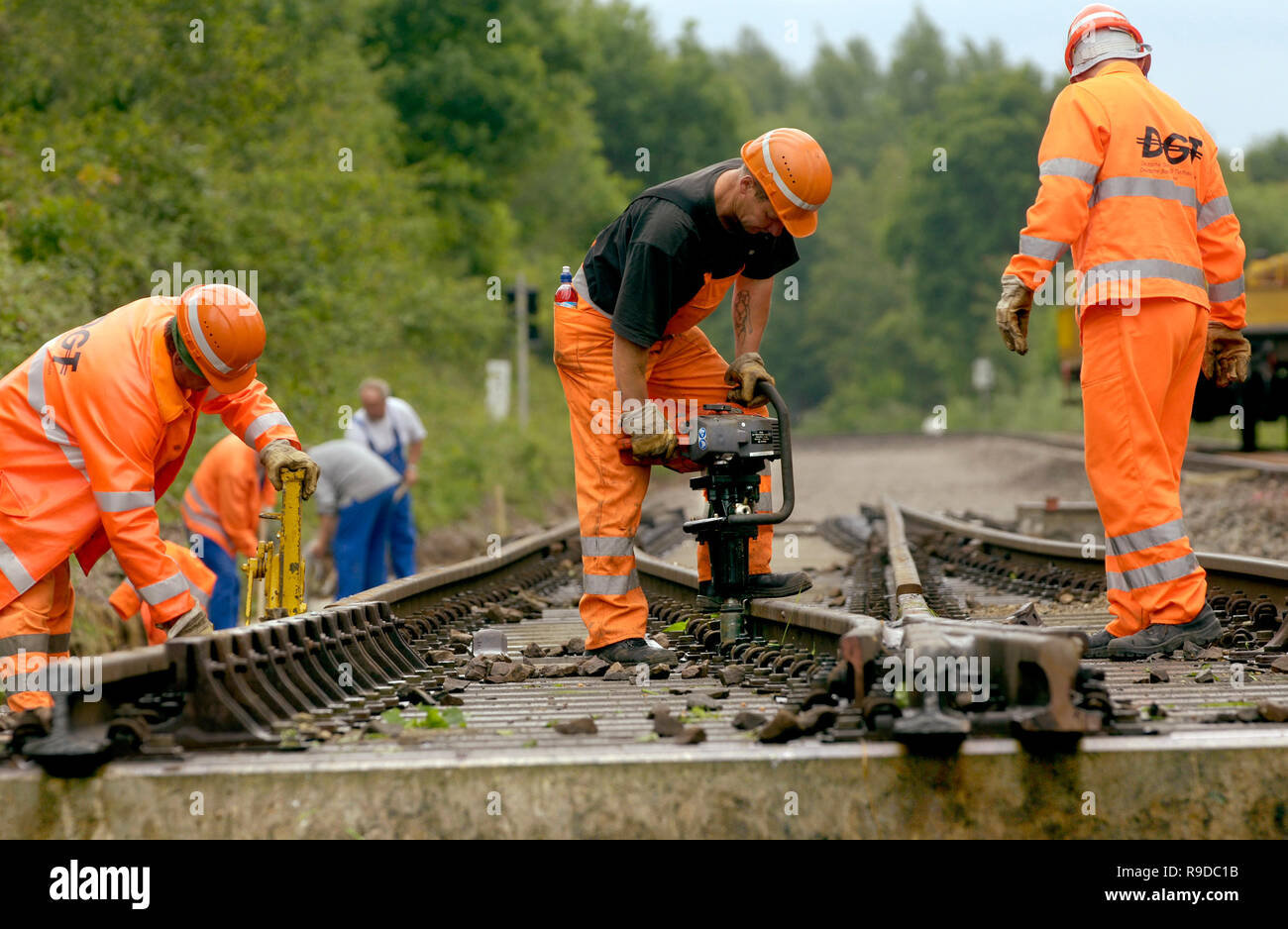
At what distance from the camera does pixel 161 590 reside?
13.6 feet

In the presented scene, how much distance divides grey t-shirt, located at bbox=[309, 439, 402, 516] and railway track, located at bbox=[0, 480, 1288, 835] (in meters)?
4.74

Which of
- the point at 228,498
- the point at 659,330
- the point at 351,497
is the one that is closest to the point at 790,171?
the point at 659,330

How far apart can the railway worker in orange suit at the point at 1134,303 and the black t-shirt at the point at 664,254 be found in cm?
99

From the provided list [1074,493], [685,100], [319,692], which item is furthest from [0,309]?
[685,100]

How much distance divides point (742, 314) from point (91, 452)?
244cm

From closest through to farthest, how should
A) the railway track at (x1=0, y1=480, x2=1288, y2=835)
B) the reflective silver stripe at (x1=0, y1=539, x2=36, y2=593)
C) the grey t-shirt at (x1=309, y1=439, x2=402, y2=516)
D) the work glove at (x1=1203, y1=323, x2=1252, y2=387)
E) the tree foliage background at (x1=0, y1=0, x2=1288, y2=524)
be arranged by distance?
1. the railway track at (x1=0, y1=480, x2=1288, y2=835)
2. the reflective silver stripe at (x1=0, y1=539, x2=36, y2=593)
3. the work glove at (x1=1203, y1=323, x2=1252, y2=387)
4. the grey t-shirt at (x1=309, y1=439, x2=402, y2=516)
5. the tree foliage background at (x1=0, y1=0, x2=1288, y2=524)

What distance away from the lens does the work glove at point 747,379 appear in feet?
16.3

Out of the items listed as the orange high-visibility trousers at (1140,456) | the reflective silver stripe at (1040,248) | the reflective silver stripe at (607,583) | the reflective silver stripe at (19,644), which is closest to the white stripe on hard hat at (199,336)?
the reflective silver stripe at (19,644)

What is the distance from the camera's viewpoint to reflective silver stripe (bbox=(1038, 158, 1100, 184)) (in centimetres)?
452

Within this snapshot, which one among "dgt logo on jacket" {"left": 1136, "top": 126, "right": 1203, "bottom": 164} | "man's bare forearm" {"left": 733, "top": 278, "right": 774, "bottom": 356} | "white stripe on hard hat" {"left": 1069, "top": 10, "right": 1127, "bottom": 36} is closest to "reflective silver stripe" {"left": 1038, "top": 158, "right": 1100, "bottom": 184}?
"dgt logo on jacket" {"left": 1136, "top": 126, "right": 1203, "bottom": 164}

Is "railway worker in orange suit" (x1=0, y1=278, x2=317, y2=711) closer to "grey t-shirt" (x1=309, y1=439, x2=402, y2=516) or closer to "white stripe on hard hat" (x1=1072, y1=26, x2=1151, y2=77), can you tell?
"white stripe on hard hat" (x1=1072, y1=26, x2=1151, y2=77)
